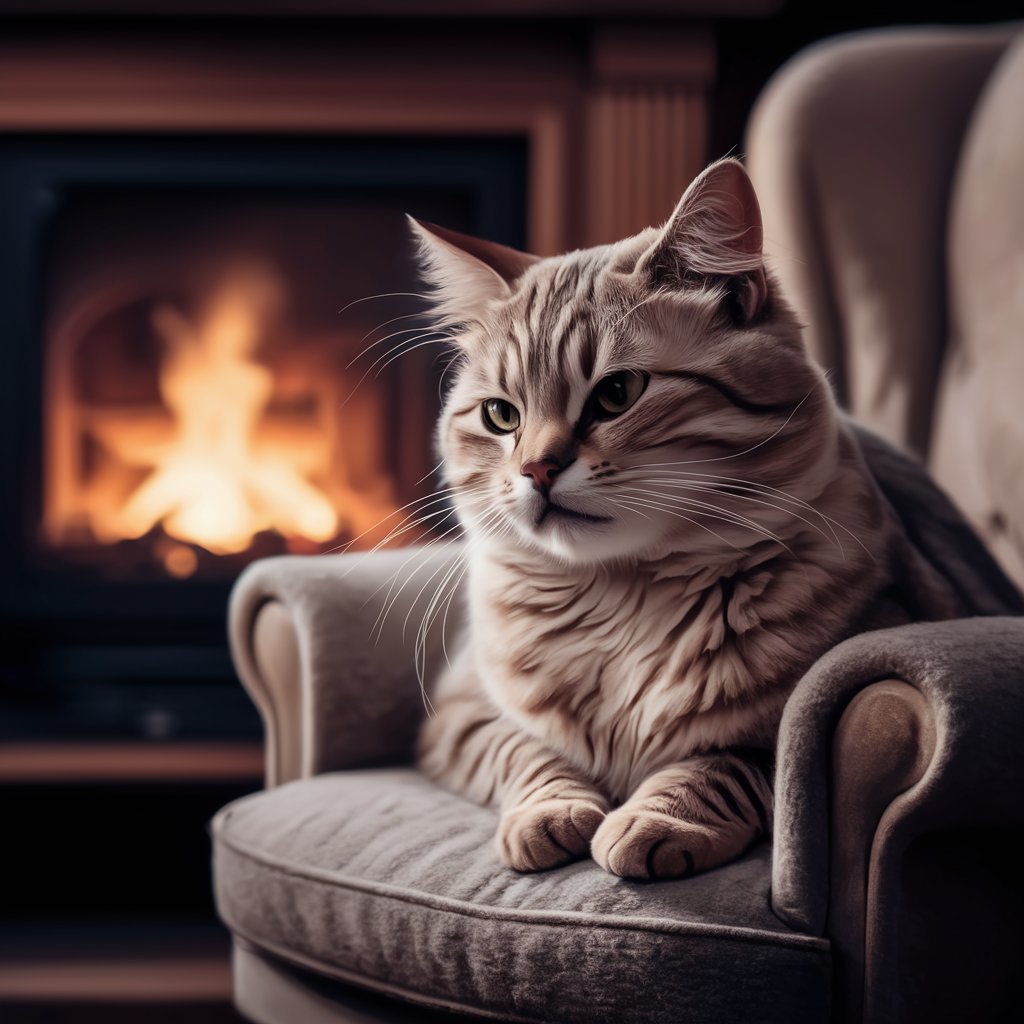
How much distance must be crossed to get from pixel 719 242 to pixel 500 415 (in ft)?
0.76

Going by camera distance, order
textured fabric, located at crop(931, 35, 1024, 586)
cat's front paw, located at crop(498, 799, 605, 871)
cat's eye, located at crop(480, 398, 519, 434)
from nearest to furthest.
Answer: cat's front paw, located at crop(498, 799, 605, 871)
cat's eye, located at crop(480, 398, 519, 434)
textured fabric, located at crop(931, 35, 1024, 586)

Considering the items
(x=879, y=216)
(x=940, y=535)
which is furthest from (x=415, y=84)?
(x=940, y=535)

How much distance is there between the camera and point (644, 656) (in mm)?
800

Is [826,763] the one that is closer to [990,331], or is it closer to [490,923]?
[490,923]

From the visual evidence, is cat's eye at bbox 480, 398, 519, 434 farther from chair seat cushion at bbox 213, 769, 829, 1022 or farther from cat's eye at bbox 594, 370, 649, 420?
chair seat cushion at bbox 213, 769, 829, 1022

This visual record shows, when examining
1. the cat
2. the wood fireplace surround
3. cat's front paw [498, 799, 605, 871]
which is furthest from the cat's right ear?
the wood fireplace surround

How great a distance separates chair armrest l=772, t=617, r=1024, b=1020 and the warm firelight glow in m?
1.49

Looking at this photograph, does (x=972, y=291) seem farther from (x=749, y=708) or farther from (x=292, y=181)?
(x=292, y=181)

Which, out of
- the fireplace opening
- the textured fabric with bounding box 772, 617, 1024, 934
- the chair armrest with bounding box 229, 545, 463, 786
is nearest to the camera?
the textured fabric with bounding box 772, 617, 1024, 934

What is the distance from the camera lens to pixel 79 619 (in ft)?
6.31

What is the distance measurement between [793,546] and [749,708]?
5.1 inches

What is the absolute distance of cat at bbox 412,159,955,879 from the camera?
0.75 meters

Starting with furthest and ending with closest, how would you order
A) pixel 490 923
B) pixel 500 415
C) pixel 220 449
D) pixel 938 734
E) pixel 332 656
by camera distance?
pixel 220 449
pixel 332 656
pixel 500 415
pixel 490 923
pixel 938 734

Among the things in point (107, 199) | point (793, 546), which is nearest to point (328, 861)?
point (793, 546)
